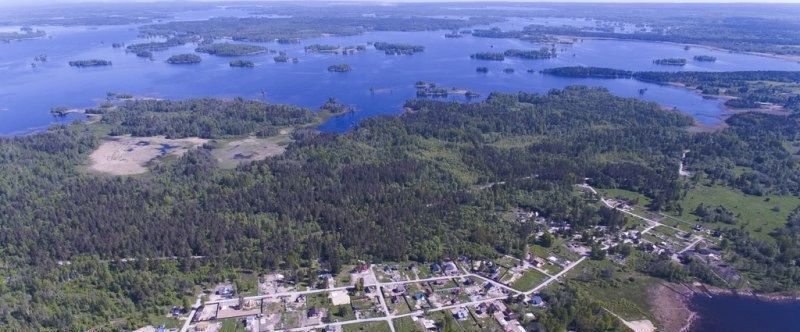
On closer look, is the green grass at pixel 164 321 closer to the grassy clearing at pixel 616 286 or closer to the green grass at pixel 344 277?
the green grass at pixel 344 277

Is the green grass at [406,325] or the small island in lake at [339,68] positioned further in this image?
the small island in lake at [339,68]

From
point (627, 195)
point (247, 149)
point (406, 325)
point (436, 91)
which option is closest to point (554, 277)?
point (406, 325)

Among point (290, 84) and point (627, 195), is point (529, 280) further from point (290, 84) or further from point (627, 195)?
point (290, 84)

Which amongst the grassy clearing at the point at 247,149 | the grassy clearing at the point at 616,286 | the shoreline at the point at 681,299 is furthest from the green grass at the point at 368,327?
the grassy clearing at the point at 247,149

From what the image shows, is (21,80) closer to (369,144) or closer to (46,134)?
(46,134)

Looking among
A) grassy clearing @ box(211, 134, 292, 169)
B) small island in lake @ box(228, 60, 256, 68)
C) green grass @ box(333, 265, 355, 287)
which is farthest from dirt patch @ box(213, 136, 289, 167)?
small island in lake @ box(228, 60, 256, 68)

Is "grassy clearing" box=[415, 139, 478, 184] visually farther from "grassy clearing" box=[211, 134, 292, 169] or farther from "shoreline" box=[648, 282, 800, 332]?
"shoreline" box=[648, 282, 800, 332]

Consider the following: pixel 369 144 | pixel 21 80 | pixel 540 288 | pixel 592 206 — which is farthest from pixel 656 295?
pixel 21 80
